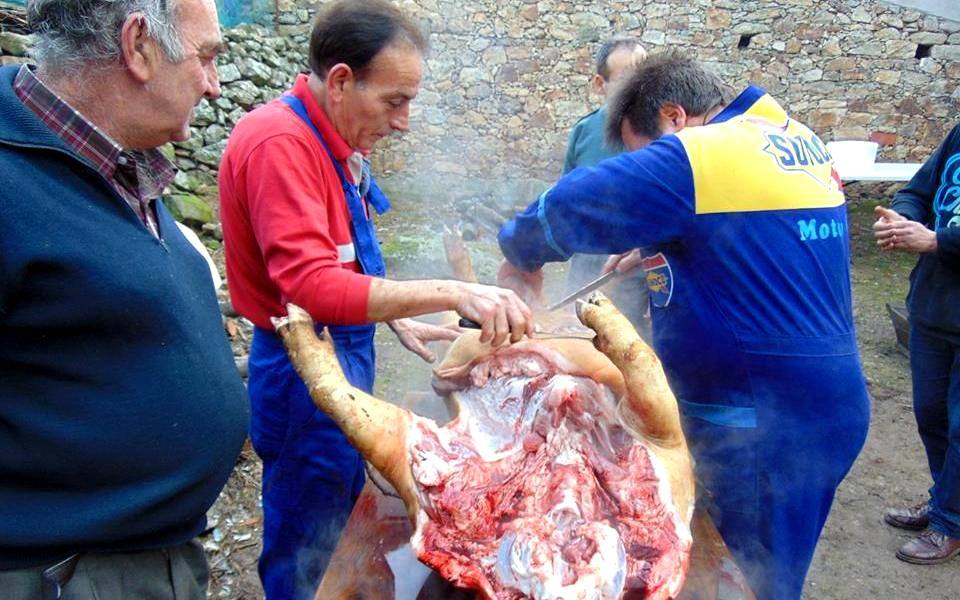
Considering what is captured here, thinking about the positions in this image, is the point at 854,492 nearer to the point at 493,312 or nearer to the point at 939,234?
the point at 939,234

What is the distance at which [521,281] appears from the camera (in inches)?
112

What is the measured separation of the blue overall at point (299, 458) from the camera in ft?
7.08

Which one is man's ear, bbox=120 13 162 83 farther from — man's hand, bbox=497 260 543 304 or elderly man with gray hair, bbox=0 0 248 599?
man's hand, bbox=497 260 543 304

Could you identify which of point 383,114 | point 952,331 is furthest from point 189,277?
point 952,331

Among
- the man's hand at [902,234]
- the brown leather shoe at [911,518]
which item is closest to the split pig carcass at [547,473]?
the man's hand at [902,234]

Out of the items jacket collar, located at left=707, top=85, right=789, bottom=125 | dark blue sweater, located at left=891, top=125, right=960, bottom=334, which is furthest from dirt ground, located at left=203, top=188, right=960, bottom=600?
jacket collar, located at left=707, top=85, right=789, bottom=125

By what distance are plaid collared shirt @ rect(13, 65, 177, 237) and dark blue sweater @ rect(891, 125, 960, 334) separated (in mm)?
3557

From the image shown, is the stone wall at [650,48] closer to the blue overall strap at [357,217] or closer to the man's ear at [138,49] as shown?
the blue overall strap at [357,217]

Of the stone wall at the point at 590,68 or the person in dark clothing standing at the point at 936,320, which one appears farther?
the stone wall at the point at 590,68

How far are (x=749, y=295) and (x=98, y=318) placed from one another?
1.73 meters

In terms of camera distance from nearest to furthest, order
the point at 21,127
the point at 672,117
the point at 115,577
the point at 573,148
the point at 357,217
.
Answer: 1. the point at 21,127
2. the point at 115,577
3. the point at 357,217
4. the point at 672,117
5. the point at 573,148

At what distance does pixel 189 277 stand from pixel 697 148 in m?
1.46

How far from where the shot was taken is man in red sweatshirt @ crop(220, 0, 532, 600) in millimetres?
1847

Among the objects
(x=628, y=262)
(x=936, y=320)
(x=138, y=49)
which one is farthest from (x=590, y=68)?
(x=138, y=49)
